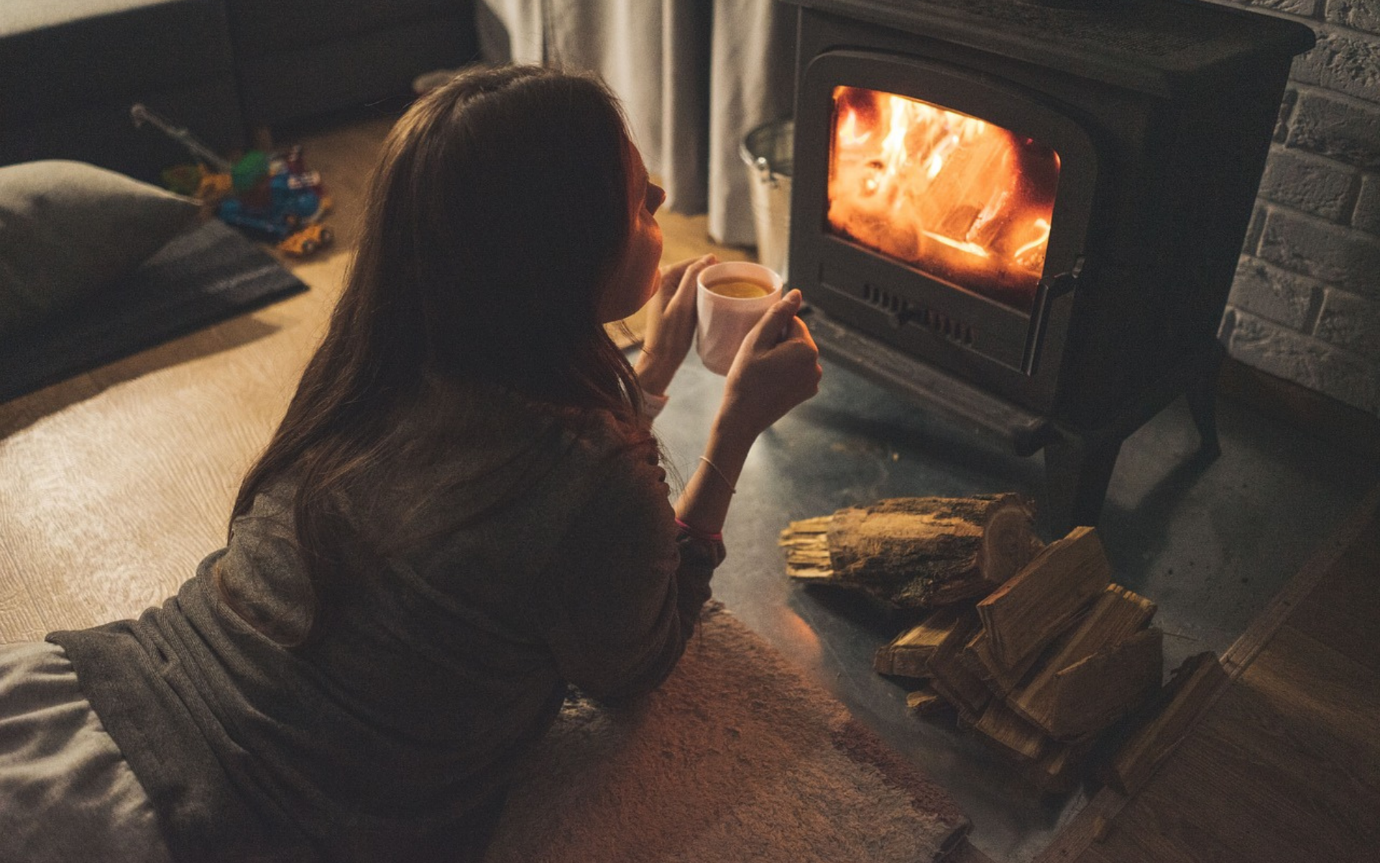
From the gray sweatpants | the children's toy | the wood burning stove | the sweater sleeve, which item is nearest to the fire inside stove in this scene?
the wood burning stove

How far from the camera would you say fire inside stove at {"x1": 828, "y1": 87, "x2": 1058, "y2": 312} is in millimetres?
1441

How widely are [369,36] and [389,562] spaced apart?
2.46 metres

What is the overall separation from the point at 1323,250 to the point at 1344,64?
0.90 ft

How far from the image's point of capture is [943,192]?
1.55m

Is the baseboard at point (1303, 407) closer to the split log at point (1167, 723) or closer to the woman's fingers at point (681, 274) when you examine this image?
the split log at point (1167, 723)

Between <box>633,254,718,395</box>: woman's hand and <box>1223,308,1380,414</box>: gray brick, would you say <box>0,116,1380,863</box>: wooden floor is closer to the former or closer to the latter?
<box>1223,308,1380,414</box>: gray brick

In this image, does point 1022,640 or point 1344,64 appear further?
point 1344,64

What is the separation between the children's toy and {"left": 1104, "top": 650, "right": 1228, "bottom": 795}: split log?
6.43ft

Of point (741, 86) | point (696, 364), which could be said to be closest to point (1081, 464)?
point (696, 364)

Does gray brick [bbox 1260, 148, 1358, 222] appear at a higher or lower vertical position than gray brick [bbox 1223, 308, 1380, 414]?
higher

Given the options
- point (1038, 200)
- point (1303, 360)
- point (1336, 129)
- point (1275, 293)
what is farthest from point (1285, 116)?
point (1038, 200)

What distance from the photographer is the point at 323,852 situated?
3.20 ft

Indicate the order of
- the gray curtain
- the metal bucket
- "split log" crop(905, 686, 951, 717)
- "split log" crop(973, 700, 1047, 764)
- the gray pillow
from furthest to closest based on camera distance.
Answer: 1. the gray curtain
2. the metal bucket
3. the gray pillow
4. "split log" crop(905, 686, 951, 717)
5. "split log" crop(973, 700, 1047, 764)

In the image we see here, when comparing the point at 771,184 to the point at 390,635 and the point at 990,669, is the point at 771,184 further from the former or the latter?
the point at 390,635
